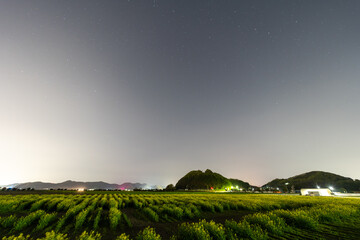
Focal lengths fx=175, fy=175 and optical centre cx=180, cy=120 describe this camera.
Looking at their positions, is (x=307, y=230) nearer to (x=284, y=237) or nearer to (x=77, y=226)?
(x=284, y=237)

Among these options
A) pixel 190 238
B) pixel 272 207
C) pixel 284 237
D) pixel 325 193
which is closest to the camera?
pixel 190 238

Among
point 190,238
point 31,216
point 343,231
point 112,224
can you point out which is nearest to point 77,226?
point 112,224

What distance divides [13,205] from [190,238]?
2032 centimetres

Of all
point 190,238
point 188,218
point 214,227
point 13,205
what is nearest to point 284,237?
point 214,227

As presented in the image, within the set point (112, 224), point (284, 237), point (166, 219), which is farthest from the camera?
point (166, 219)

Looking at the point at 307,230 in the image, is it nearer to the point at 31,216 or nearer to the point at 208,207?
the point at 208,207

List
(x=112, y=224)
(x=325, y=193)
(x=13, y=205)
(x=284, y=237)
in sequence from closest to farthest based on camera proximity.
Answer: (x=284, y=237), (x=112, y=224), (x=13, y=205), (x=325, y=193)

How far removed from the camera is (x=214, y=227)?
10094mm

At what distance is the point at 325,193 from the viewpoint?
57.3 meters

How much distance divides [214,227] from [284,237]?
4804 mm

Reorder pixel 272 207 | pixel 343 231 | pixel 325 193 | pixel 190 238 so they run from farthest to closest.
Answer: pixel 325 193 < pixel 272 207 < pixel 343 231 < pixel 190 238

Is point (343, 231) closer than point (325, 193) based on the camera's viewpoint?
A: Yes

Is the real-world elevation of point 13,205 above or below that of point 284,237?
above

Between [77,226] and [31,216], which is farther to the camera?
[31,216]
